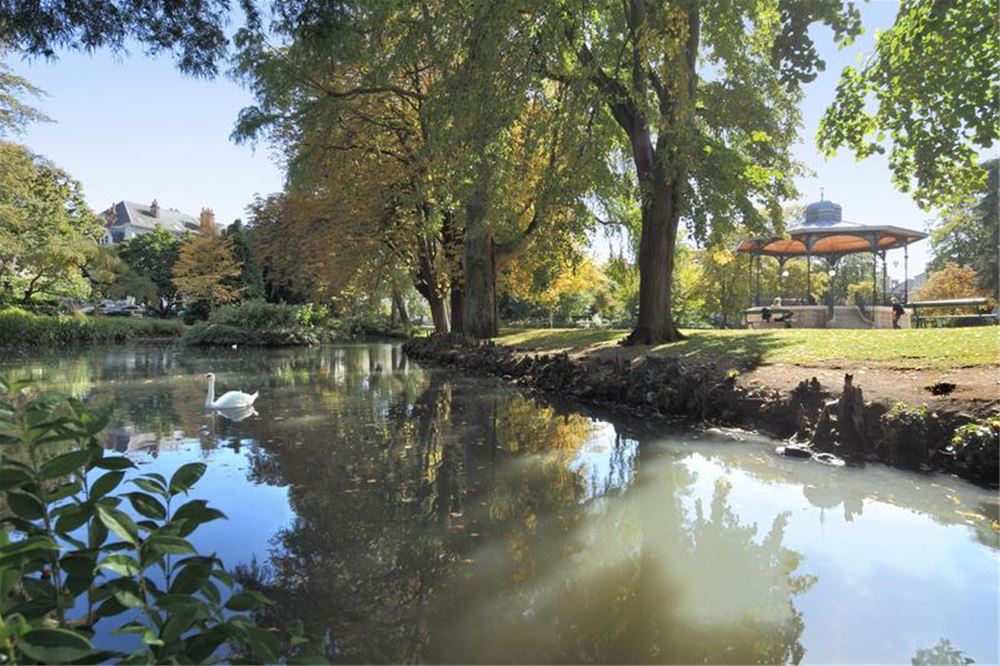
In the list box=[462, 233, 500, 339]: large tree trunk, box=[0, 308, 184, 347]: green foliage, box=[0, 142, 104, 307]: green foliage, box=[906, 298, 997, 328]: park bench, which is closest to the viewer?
box=[906, 298, 997, 328]: park bench

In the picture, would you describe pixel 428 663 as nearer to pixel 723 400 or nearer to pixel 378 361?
pixel 723 400

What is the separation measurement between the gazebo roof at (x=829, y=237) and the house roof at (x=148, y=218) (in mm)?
62225

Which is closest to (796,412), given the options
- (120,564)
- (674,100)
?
(674,100)

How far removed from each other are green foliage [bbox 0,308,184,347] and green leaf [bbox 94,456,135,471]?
29.5 meters

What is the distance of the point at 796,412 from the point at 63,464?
753 cm

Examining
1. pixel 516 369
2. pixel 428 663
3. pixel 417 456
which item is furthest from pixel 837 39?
pixel 516 369

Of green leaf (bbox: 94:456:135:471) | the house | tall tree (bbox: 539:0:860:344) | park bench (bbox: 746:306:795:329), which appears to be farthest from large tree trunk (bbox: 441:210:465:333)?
the house

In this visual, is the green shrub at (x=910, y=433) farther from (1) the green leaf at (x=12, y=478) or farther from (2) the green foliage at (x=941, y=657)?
(1) the green leaf at (x=12, y=478)

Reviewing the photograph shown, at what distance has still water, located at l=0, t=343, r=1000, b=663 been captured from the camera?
305 centimetres

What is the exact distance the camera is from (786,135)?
1862 cm

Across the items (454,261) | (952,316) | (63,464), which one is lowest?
(63,464)

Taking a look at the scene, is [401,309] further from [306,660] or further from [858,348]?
[306,660]

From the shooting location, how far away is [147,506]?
195cm

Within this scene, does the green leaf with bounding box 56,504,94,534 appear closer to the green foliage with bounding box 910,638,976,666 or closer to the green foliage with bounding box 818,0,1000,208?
the green foliage with bounding box 910,638,976,666
